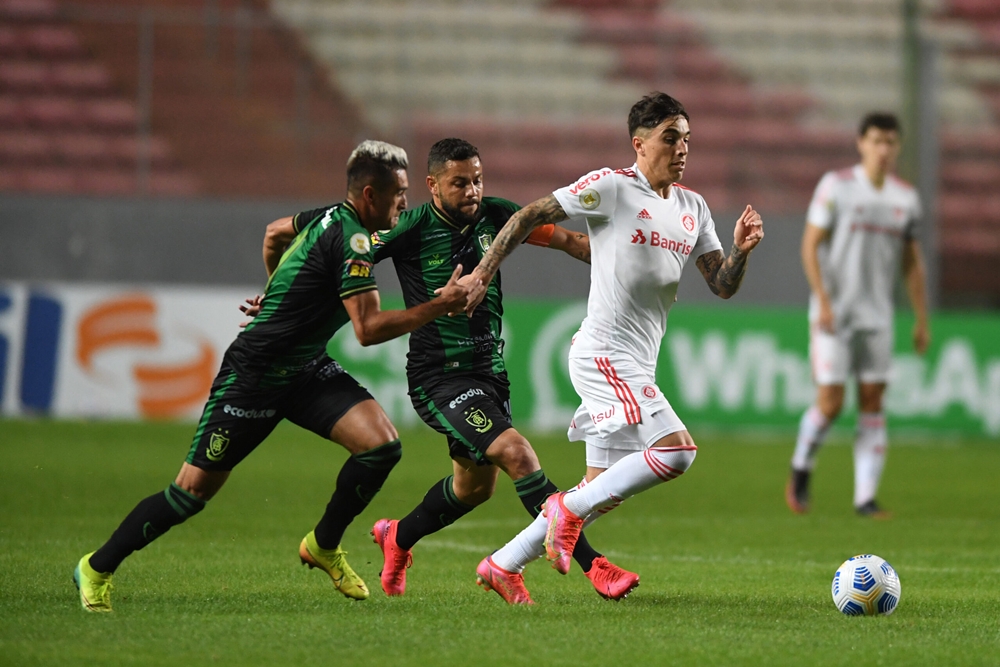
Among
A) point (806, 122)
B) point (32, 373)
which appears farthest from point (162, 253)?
point (806, 122)

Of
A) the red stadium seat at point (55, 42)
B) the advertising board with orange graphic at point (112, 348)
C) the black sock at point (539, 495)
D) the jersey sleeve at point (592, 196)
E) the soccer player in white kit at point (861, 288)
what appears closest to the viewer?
the jersey sleeve at point (592, 196)

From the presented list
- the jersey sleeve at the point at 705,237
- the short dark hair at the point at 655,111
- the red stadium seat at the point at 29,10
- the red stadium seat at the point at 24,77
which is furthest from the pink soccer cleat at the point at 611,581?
the red stadium seat at the point at 29,10

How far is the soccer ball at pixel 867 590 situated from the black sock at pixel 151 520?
2.53 metres

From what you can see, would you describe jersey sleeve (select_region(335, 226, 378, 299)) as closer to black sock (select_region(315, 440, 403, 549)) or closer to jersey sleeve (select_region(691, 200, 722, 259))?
black sock (select_region(315, 440, 403, 549))

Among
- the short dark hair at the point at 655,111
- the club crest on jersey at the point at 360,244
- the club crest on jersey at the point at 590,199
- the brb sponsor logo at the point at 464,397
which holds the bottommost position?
the brb sponsor logo at the point at 464,397

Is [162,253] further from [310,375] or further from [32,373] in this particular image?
[310,375]

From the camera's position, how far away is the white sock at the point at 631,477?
17.8 ft

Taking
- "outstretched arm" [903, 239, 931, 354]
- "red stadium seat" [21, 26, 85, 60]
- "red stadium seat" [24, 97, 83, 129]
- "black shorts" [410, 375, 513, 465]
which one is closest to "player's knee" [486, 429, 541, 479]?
"black shorts" [410, 375, 513, 465]

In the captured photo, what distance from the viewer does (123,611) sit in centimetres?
523

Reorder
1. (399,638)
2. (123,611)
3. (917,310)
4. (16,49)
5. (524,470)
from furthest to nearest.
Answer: (16,49)
(917,310)
(524,470)
(123,611)
(399,638)

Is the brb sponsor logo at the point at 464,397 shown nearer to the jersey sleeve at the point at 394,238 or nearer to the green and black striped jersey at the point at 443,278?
the green and black striped jersey at the point at 443,278

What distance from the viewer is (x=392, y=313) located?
5215mm

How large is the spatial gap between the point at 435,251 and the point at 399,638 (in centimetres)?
194

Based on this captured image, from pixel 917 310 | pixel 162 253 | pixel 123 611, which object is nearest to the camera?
pixel 123 611
